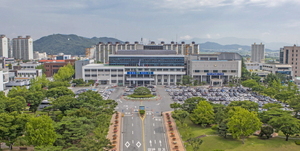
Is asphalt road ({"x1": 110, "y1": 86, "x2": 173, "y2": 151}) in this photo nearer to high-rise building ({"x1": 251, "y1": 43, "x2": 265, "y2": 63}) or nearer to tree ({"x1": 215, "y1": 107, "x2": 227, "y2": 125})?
tree ({"x1": 215, "y1": 107, "x2": 227, "y2": 125})

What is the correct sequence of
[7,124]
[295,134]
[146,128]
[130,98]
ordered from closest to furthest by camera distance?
[7,124] → [295,134] → [146,128] → [130,98]

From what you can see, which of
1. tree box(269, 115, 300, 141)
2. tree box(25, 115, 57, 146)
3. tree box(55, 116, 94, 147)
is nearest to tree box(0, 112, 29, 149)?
tree box(25, 115, 57, 146)

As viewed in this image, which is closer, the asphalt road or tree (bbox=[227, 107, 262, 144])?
tree (bbox=[227, 107, 262, 144])

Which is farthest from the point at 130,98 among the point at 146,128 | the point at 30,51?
the point at 30,51

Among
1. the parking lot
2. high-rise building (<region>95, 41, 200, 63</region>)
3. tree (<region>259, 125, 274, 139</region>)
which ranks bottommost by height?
tree (<region>259, 125, 274, 139</region>)

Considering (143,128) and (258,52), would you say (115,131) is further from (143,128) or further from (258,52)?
(258,52)

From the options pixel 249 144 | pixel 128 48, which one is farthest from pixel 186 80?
pixel 128 48

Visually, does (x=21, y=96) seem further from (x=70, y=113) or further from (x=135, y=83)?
(x=135, y=83)

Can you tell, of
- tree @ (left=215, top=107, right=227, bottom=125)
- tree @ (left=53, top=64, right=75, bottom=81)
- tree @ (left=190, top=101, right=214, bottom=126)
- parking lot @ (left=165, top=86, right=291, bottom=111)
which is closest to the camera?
tree @ (left=215, top=107, right=227, bottom=125)
